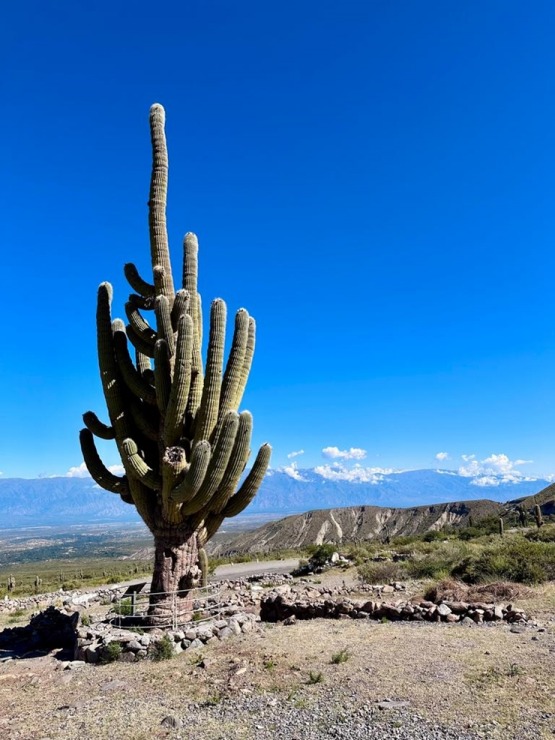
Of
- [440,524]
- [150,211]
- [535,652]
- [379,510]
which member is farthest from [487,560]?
[379,510]

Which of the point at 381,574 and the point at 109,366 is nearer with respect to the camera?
the point at 109,366

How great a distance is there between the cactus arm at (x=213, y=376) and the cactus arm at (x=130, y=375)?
4.74 ft

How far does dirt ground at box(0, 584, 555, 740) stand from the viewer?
20.6 feet

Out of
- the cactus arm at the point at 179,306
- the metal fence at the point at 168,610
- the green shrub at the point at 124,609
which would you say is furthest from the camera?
the cactus arm at the point at 179,306

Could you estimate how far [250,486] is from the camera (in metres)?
12.9

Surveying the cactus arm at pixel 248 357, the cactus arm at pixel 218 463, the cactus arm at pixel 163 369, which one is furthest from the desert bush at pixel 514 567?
the cactus arm at pixel 163 369

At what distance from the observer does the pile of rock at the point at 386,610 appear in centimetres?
1060

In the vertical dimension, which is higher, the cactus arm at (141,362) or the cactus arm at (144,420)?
the cactus arm at (141,362)

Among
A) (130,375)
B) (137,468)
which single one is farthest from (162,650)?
(130,375)

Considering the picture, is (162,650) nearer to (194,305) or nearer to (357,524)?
(194,305)

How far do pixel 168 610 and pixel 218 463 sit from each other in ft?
10.8

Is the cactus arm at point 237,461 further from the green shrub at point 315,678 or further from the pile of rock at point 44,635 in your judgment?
the green shrub at point 315,678

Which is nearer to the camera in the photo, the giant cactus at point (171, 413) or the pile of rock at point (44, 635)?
the giant cactus at point (171, 413)

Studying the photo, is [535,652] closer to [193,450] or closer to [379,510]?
[193,450]
